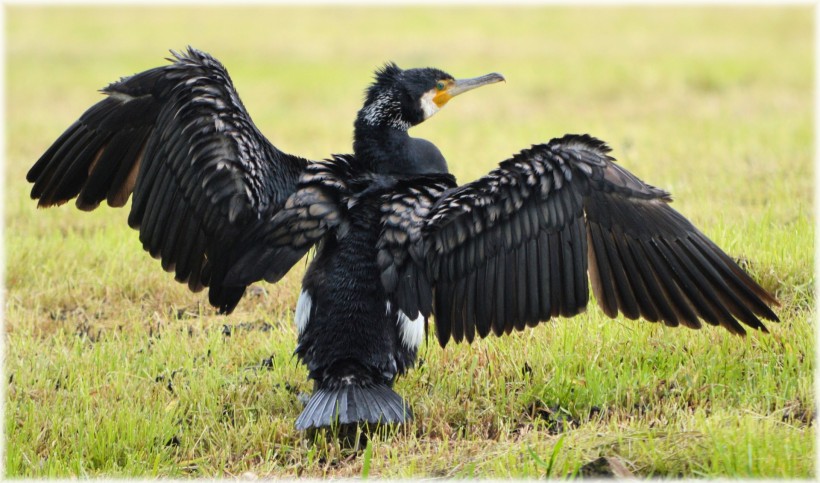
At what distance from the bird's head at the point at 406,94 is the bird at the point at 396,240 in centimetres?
25

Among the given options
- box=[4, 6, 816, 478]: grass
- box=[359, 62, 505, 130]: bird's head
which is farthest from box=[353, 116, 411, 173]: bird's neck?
box=[4, 6, 816, 478]: grass

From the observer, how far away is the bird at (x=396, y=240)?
4949 mm

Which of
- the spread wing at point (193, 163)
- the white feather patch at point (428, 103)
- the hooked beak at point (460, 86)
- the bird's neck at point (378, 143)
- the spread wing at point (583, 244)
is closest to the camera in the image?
the spread wing at point (583, 244)

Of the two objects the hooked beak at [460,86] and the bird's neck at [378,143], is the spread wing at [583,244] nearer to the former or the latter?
the bird's neck at [378,143]

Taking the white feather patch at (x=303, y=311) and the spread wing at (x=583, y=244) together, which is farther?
the white feather patch at (x=303, y=311)

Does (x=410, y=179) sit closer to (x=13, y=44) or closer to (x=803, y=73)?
(x=803, y=73)

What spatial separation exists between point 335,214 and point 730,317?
1975 millimetres

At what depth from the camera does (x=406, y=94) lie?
5.73 meters

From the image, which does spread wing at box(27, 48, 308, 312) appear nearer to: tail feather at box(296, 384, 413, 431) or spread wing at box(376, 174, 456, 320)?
spread wing at box(376, 174, 456, 320)

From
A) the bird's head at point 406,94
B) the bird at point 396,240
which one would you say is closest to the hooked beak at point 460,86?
the bird's head at point 406,94

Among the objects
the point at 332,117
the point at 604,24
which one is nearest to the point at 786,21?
the point at 604,24

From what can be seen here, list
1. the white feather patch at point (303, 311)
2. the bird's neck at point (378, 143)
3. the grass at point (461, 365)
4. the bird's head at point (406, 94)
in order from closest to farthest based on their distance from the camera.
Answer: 1. the grass at point (461, 365)
2. the white feather patch at point (303, 311)
3. the bird's neck at point (378, 143)
4. the bird's head at point (406, 94)

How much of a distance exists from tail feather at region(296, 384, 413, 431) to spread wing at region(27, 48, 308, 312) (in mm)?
907

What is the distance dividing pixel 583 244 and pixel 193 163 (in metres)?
2.00
